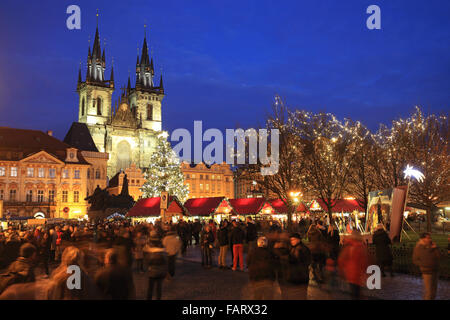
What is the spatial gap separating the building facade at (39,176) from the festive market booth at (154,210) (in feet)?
89.2

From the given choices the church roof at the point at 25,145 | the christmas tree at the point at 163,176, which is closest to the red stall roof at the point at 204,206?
the christmas tree at the point at 163,176

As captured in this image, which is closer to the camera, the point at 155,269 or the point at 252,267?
the point at 252,267

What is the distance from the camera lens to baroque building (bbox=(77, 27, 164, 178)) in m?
92.1

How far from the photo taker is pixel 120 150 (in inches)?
3720

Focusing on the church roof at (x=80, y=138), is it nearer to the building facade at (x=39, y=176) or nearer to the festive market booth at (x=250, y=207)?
the building facade at (x=39, y=176)

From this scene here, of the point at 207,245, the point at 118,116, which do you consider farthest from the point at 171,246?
the point at 118,116

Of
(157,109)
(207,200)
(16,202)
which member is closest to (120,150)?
(157,109)

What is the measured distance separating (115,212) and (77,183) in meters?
29.0

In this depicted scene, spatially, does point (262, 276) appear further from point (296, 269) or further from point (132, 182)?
point (132, 182)

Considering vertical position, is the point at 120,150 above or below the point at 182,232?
above

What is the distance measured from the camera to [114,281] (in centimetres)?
644

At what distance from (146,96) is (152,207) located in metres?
71.2
